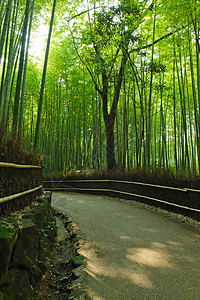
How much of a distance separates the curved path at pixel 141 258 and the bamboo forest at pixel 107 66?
54.3 inches

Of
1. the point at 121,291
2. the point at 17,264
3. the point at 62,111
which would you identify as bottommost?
the point at 121,291

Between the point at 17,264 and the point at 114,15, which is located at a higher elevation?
the point at 114,15

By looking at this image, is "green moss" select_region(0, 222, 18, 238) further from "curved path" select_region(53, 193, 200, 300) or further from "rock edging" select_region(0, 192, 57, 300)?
"curved path" select_region(53, 193, 200, 300)

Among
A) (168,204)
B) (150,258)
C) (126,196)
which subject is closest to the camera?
(150,258)

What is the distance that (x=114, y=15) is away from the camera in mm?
4914

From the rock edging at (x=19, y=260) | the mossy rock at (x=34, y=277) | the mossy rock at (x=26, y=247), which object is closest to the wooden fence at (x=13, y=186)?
the rock edging at (x=19, y=260)

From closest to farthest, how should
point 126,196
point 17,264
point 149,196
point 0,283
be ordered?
point 0,283, point 17,264, point 149,196, point 126,196

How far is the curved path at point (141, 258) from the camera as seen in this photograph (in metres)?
1.55

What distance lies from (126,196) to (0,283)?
14.8ft

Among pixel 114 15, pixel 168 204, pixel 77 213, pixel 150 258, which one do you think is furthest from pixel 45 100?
pixel 150 258

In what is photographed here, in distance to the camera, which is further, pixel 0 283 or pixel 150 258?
pixel 150 258

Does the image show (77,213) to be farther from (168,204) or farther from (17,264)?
(17,264)

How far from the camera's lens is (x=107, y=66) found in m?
5.82

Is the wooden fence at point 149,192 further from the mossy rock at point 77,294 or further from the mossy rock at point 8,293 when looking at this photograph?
the mossy rock at point 8,293
